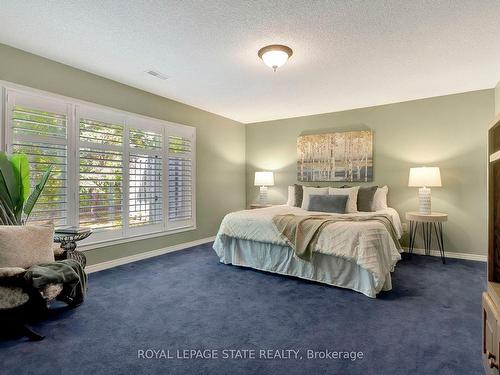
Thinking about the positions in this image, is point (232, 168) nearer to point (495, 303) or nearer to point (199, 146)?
point (199, 146)

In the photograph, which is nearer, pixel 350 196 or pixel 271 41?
pixel 271 41

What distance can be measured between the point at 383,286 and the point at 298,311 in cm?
102

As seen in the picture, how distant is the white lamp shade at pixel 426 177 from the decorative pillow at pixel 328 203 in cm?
99

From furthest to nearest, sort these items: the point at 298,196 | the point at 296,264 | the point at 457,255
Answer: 1. the point at 298,196
2. the point at 457,255
3. the point at 296,264

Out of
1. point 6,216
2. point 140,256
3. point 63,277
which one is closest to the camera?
point 63,277

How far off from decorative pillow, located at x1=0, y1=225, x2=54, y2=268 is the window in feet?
2.79

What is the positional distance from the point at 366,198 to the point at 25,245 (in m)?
4.29

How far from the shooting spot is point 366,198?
4.48 metres

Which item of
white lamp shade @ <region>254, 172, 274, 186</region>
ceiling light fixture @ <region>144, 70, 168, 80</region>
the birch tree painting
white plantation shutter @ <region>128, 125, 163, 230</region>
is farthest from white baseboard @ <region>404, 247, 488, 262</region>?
ceiling light fixture @ <region>144, 70, 168, 80</region>

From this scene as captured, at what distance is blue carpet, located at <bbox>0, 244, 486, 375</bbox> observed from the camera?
5.71 feet

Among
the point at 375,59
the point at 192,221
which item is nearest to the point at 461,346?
Result: the point at 375,59

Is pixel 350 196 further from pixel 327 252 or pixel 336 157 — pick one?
pixel 327 252

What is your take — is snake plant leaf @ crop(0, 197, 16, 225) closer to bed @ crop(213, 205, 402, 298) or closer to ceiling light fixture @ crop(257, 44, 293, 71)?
bed @ crop(213, 205, 402, 298)

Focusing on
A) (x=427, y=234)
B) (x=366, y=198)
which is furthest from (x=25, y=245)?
(x=427, y=234)
